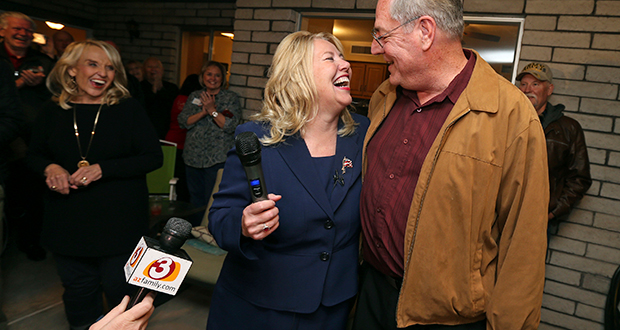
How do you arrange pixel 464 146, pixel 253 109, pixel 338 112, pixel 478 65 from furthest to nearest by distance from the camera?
1. pixel 253 109
2. pixel 338 112
3. pixel 478 65
4. pixel 464 146

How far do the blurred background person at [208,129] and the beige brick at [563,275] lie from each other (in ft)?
9.80

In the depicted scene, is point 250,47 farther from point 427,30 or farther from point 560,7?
point 427,30

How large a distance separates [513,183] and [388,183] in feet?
1.38

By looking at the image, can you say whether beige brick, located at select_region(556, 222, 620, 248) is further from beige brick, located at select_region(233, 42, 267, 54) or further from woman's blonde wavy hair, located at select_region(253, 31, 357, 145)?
beige brick, located at select_region(233, 42, 267, 54)

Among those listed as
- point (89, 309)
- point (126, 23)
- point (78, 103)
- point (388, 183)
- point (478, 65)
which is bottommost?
point (89, 309)

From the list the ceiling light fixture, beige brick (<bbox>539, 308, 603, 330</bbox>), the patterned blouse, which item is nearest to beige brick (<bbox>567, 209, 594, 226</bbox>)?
beige brick (<bbox>539, 308, 603, 330</bbox>)

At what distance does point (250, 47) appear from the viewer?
399cm

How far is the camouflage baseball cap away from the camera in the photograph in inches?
111

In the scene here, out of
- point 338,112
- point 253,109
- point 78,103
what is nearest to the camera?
point 338,112

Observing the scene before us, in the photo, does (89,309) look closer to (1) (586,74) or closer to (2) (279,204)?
(2) (279,204)

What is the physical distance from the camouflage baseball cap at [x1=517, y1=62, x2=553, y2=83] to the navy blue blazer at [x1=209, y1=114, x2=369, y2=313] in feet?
6.57

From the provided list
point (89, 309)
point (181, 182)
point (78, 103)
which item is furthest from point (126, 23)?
point (89, 309)

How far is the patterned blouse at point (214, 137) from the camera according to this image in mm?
4004

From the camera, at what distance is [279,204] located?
1.53 meters
